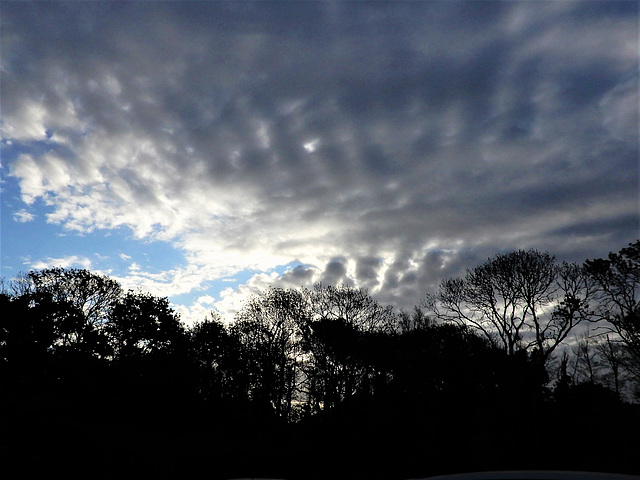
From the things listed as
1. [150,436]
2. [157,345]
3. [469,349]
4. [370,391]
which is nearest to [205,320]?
[157,345]

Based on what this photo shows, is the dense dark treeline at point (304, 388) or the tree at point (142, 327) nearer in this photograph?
the dense dark treeline at point (304, 388)

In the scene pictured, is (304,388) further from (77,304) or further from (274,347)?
(77,304)

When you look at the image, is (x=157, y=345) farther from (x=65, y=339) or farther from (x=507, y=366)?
(x=507, y=366)

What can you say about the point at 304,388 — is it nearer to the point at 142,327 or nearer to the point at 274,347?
the point at 274,347

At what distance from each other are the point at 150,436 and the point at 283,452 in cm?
846

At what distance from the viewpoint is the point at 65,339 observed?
29359 millimetres

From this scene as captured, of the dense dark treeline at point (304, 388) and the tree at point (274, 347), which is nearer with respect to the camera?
the dense dark treeline at point (304, 388)

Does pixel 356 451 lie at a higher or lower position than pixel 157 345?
lower

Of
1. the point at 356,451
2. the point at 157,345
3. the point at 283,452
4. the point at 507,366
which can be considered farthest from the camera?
the point at 157,345

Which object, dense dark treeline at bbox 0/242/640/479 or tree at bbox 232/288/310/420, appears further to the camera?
tree at bbox 232/288/310/420

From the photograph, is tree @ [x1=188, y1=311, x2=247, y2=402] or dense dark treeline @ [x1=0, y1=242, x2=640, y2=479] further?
tree @ [x1=188, y1=311, x2=247, y2=402]

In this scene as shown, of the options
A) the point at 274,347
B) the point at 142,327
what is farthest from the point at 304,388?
the point at 142,327

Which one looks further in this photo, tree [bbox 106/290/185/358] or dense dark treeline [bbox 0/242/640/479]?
tree [bbox 106/290/185/358]

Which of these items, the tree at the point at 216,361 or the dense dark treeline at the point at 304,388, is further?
the tree at the point at 216,361
